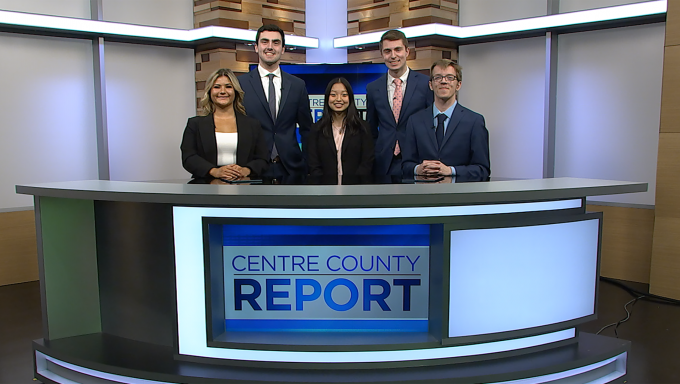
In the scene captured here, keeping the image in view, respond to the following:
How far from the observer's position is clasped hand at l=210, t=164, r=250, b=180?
2967 millimetres

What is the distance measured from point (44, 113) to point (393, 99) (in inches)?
110

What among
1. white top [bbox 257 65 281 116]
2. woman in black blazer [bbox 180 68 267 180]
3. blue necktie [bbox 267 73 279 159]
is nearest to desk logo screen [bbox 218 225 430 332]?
woman in black blazer [bbox 180 68 267 180]

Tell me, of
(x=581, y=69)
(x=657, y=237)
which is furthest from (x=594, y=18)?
(x=657, y=237)

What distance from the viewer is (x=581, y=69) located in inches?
179

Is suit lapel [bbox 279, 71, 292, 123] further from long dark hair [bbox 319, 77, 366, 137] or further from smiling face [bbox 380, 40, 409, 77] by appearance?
smiling face [bbox 380, 40, 409, 77]

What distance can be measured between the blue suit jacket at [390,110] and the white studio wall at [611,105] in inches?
63.4

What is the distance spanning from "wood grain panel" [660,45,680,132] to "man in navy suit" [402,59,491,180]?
152 centimetres

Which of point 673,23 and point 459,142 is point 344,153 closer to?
point 459,142

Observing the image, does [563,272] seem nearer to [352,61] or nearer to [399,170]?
[399,170]

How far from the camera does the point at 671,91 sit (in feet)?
12.7

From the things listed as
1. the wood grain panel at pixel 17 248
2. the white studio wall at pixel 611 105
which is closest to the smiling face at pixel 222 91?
the wood grain panel at pixel 17 248

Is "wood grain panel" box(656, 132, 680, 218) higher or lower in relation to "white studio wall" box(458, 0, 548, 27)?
lower

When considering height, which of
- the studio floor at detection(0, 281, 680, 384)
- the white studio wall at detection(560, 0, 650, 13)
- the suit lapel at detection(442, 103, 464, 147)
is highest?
the white studio wall at detection(560, 0, 650, 13)

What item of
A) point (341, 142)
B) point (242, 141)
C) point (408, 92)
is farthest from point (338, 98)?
point (242, 141)
